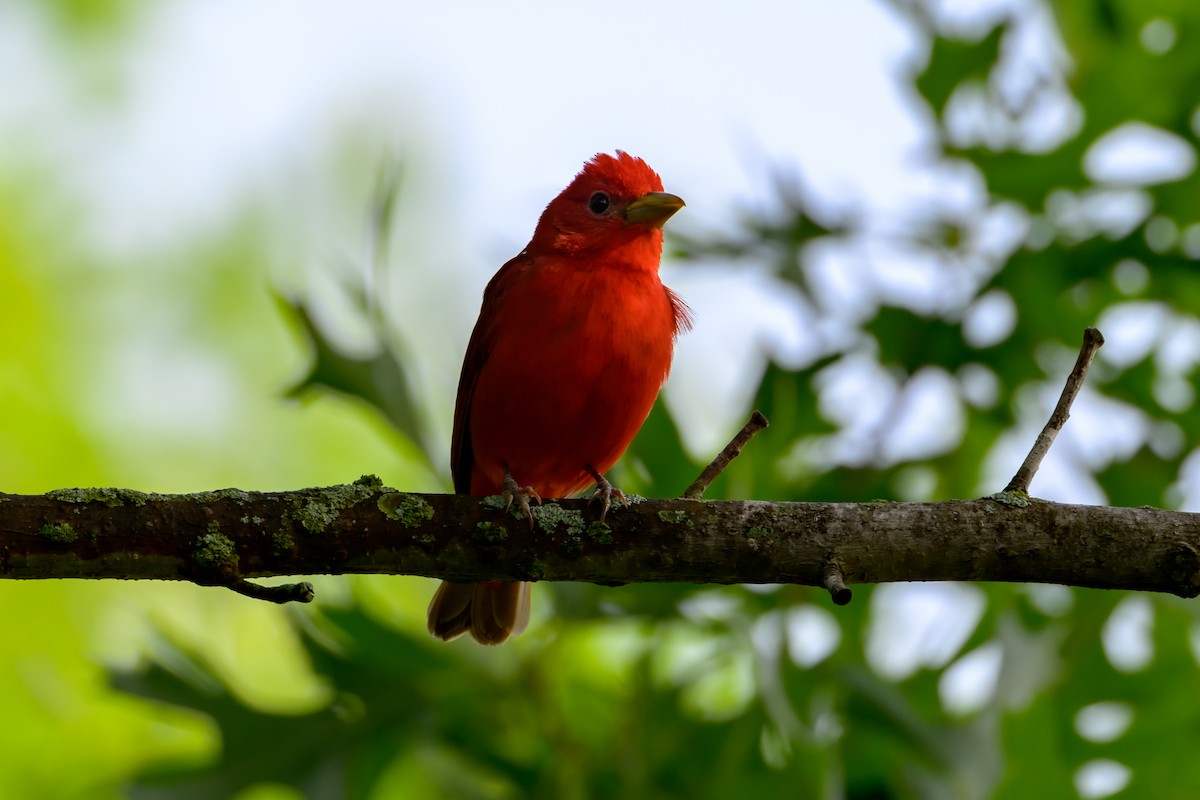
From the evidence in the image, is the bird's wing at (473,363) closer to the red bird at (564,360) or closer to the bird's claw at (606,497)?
the red bird at (564,360)

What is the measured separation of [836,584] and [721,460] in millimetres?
425

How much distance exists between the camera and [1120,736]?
5.00m

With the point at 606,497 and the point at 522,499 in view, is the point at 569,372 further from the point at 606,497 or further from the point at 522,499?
the point at 522,499

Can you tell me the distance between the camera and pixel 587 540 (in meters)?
2.99

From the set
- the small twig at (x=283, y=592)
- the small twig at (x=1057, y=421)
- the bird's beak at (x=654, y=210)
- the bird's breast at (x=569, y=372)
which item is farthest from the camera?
the bird's beak at (x=654, y=210)

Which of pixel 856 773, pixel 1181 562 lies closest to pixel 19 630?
pixel 856 773

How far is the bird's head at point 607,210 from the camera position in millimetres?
4609

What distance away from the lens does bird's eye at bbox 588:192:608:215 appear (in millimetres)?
4766

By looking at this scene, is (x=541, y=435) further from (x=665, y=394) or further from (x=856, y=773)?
(x=856, y=773)

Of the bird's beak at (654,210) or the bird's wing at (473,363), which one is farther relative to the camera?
the bird's beak at (654,210)

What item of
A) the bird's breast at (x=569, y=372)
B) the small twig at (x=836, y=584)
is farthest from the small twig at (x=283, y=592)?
the bird's breast at (x=569, y=372)

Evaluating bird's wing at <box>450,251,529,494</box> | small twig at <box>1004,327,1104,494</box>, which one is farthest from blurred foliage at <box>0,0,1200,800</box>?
small twig at <box>1004,327,1104,494</box>

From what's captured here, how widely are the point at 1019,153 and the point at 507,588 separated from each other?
2591 millimetres

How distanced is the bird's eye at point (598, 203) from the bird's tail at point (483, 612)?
1.30 metres
